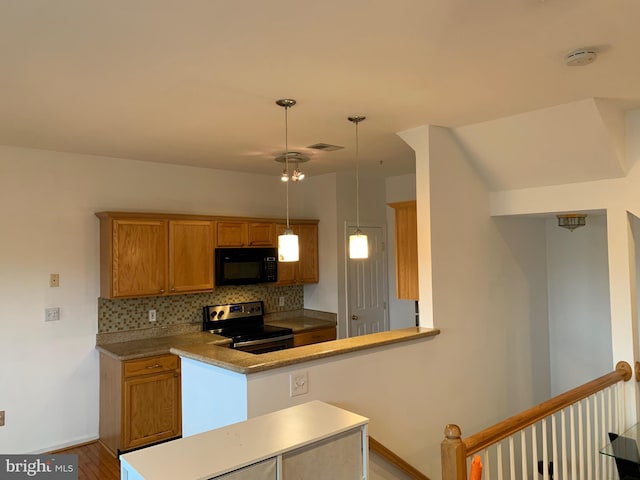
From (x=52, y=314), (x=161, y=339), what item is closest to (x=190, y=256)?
(x=161, y=339)

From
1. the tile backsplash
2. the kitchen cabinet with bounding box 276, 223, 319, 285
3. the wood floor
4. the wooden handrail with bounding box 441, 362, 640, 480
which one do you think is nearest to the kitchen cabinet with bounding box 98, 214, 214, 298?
the tile backsplash

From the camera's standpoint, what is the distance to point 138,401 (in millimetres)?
3926

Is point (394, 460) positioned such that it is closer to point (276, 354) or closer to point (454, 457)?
point (454, 457)

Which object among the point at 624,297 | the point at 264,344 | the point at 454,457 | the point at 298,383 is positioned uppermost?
the point at 624,297

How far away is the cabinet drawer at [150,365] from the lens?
3883 mm

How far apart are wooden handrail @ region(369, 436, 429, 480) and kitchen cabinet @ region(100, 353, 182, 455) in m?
2.08

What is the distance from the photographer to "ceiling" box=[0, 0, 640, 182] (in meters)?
1.78

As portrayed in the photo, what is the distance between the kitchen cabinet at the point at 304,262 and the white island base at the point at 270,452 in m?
3.42

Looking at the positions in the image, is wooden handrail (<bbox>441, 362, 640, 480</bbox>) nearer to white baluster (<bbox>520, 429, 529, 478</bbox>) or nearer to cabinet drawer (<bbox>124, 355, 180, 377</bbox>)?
white baluster (<bbox>520, 429, 529, 478</bbox>)

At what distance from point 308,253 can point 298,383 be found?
10.1 feet

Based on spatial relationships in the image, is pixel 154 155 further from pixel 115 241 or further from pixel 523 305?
pixel 523 305

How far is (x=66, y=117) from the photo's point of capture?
311 centimetres

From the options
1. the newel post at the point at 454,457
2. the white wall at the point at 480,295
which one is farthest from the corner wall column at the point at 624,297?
the newel post at the point at 454,457

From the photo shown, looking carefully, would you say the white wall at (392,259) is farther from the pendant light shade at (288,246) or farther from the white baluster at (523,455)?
the white baluster at (523,455)
